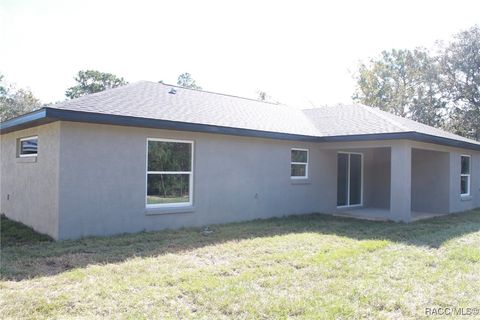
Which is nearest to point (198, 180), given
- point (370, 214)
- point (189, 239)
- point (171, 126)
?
point (171, 126)

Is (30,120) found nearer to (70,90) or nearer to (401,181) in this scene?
(401,181)

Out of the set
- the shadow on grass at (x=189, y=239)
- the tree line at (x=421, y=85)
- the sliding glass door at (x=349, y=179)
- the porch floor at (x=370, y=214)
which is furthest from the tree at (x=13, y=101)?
the shadow on grass at (x=189, y=239)

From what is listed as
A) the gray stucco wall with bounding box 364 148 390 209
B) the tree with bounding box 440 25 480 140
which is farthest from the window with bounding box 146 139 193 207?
the tree with bounding box 440 25 480 140

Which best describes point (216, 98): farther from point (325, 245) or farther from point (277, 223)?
point (325, 245)

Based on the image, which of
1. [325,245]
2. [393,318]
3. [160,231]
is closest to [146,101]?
[160,231]

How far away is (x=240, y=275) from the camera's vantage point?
5941mm

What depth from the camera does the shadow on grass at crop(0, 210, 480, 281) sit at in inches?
259

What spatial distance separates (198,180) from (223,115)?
2.39m

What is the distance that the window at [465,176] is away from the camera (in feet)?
52.8

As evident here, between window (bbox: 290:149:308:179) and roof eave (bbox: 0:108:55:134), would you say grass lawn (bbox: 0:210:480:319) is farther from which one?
window (bbox: 290:149:308:179)

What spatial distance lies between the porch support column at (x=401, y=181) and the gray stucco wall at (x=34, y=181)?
9.00 m

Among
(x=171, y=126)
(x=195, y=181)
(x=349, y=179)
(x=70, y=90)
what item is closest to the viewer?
(x=171, y=126)
